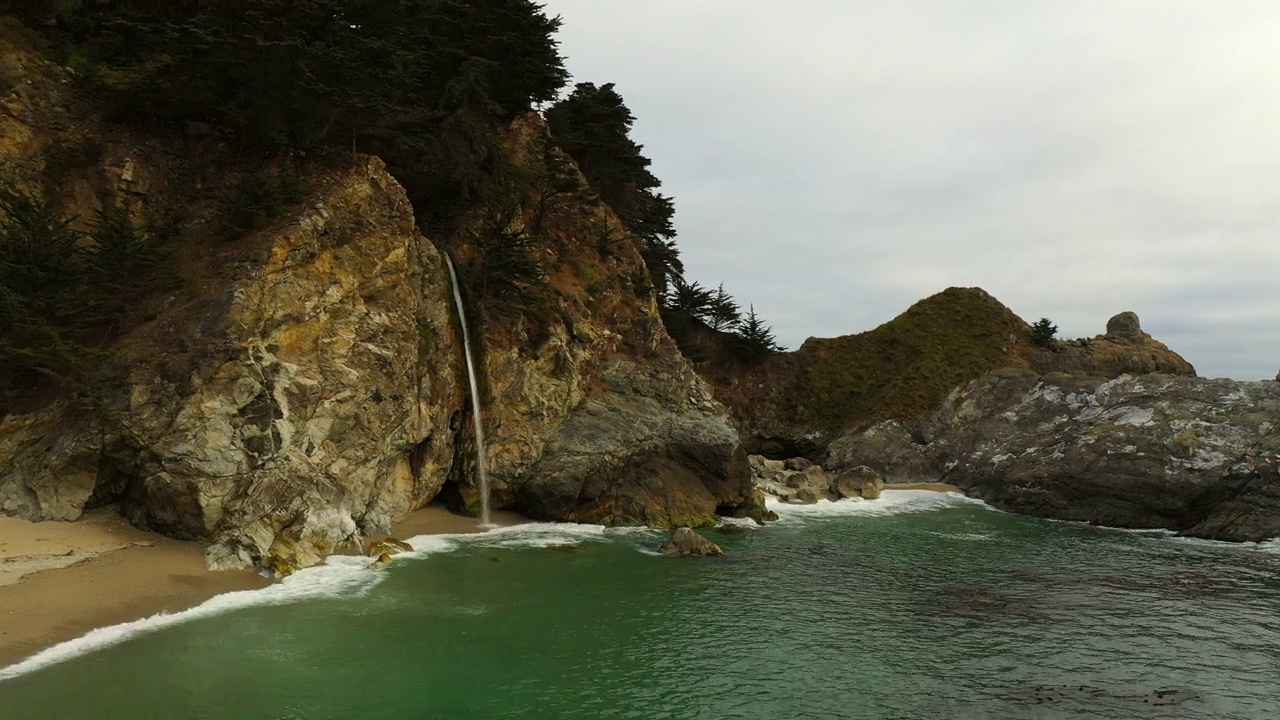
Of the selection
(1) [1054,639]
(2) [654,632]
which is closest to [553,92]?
(2) [654,632]

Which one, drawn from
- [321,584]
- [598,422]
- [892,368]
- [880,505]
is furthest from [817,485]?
[321,584]

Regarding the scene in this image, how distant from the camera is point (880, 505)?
133 feet

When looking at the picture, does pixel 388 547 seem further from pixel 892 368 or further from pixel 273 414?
pixel 892 368

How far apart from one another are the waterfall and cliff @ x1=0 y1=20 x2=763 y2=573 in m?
0.45

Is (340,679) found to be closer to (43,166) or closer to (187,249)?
(187,249)

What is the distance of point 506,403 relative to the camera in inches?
1264

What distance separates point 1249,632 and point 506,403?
2626 centimetres

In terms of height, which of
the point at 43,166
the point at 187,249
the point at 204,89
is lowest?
the point at 187,249

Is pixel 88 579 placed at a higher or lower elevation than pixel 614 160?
lower

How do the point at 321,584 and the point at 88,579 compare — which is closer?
the point at 88,579

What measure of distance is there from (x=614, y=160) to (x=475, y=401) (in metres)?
26.4

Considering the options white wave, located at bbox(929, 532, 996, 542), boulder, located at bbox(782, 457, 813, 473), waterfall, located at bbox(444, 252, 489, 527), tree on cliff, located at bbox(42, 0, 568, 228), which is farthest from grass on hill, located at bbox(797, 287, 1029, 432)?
tree on cliff, located at bbox(42, 0, 568, 228)

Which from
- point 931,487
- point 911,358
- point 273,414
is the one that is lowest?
point 931,487

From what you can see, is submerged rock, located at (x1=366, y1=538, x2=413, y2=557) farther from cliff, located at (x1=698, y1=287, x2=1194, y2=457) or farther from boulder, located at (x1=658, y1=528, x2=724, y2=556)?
cliff, located at (x1=698, y1=287, x2=1194, y2=457)
